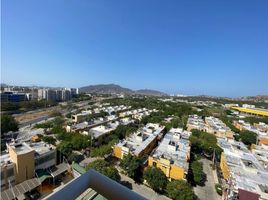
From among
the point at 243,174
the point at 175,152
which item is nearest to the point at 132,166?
the point at 175,152

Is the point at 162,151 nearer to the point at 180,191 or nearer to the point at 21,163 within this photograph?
the point at 180,191

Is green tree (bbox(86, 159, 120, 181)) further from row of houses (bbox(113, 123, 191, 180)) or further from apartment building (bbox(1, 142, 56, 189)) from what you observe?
apartment building (bbox(1, 142, 56, 189))

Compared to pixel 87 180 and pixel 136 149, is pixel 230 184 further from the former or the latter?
pixel 87 180

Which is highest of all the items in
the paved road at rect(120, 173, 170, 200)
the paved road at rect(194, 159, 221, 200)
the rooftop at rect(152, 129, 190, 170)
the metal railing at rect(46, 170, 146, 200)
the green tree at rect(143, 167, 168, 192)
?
the metal railing at rect(46, 170, 146, 200)

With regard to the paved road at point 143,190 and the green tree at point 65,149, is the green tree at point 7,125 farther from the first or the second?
the paved road at point 143,190

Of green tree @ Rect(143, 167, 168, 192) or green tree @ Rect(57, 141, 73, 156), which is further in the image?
green tree @ Rect(57, 141, 73, 156)

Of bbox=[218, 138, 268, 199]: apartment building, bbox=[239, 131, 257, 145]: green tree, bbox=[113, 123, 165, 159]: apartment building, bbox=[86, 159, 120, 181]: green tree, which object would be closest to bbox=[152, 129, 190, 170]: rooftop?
bbox=[113, 123, 165, 159]: apartment building
